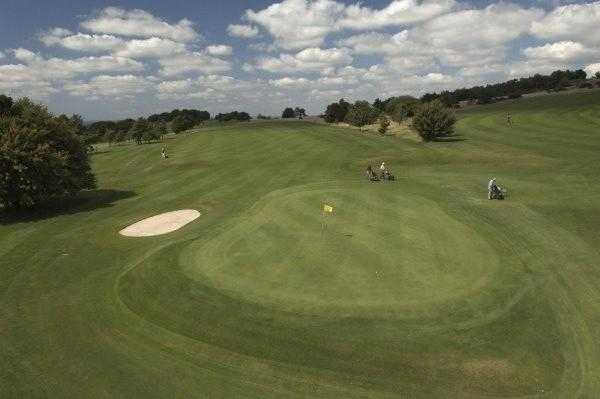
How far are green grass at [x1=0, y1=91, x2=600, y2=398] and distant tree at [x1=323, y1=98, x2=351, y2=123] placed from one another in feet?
330

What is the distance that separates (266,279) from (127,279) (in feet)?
26.4

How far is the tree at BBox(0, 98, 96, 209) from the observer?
37.9 meters

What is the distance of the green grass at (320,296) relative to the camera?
15.6 meters

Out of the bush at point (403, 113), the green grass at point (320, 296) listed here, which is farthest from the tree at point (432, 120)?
the green grass at point (320, 296)

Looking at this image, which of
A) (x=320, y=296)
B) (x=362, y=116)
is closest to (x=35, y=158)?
(x=320, y=296)

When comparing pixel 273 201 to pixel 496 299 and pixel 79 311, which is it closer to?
pixel 79 311

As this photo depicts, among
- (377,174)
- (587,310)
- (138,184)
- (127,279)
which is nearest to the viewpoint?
(587,310)

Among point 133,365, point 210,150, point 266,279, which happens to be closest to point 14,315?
point 133,365

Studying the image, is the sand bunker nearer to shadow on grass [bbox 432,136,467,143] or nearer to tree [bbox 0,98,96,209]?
tree [bbox 0,98,96,209]

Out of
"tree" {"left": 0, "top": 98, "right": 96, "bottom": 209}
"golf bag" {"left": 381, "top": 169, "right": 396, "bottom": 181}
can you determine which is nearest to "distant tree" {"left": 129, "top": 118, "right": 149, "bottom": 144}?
"tree" {"left": 0, "top": 98, "right": 96, "bottom": 209}

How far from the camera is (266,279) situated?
2256 cm

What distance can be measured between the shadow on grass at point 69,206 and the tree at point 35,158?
1.00 meters

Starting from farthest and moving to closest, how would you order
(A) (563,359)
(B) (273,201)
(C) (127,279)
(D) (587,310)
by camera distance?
(B) (273,201) → (C) (127,279) → (D) (587,310) → (A) (563,359)

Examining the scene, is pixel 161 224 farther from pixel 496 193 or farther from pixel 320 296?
pixel 496 193
